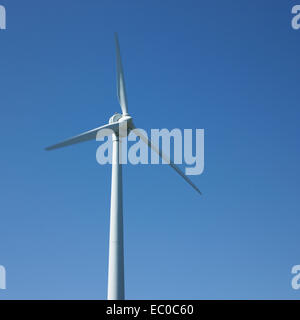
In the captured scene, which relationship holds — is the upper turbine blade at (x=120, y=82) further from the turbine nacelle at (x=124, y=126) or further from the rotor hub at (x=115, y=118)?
the turbine nacelle at (x=124, y=126)

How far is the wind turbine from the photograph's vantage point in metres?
29.6

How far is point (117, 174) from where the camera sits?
32469 millimetres

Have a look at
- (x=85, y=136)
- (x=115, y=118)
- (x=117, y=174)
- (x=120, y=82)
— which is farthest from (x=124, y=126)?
(x=120, y=82)

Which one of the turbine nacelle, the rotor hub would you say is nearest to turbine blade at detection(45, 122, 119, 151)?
the turbine nacelle

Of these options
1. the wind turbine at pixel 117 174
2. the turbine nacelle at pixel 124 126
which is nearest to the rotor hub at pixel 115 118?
the wind turbine at pixel 117 174

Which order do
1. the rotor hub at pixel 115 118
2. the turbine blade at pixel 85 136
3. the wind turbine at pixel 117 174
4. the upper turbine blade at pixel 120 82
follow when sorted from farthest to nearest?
the upper turbine blade at pixel 120 82
the rotor hub at pixel 115 118
the turbine blade at pixel 85 136
the wind turbine at pixel 117 174

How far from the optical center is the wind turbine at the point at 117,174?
97.1 ft

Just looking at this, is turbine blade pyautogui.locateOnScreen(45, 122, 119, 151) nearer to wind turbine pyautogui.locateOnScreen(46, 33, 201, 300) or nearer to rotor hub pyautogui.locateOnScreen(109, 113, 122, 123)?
wind turbine pyautogui.locateOnScreen(46, 33, 201, 300)

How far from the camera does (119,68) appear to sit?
37.7m

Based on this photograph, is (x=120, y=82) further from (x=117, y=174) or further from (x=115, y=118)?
(x=117, y=174)

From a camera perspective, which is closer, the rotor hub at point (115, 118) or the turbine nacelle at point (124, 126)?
the turbine nacelle at point (124, 126)

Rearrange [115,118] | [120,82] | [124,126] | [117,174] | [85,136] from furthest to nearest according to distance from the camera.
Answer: [120,82] → [115,118] → [85,136] → [124,126] → [117,174]
